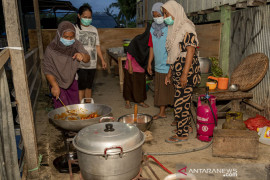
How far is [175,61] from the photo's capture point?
3777mm

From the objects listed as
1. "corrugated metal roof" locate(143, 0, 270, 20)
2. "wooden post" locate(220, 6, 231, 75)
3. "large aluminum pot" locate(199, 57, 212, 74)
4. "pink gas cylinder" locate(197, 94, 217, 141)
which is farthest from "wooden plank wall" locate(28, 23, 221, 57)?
"pink gas cylinder" locate(197, 94, 217, 141)

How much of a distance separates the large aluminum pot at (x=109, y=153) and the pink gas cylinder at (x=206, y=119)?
6.56 feet

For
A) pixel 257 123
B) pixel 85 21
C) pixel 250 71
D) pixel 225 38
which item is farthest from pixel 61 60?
pixel 225 38

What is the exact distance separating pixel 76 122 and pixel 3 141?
754mm

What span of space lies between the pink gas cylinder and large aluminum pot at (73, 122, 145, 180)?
200 cm

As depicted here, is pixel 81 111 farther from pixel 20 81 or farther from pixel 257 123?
pixel 257 123

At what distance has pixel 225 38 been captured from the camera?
5.80 m

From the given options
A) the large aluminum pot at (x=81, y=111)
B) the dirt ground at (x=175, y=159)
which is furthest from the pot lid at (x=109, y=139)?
the dirt ground at (x=175, y=159)

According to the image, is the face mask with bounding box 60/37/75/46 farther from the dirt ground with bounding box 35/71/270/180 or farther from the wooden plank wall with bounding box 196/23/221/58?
the wooden plank wall with bounding box 196/23/221/58

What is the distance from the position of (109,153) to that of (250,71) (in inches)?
151

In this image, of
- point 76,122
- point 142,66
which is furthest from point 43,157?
point 142,66

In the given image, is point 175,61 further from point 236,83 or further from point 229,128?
point 236,83

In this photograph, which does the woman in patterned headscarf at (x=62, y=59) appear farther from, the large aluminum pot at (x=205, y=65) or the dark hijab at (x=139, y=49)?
the large aluminum pot at (x=205, y=65)

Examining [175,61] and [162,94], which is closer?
[175,61]
